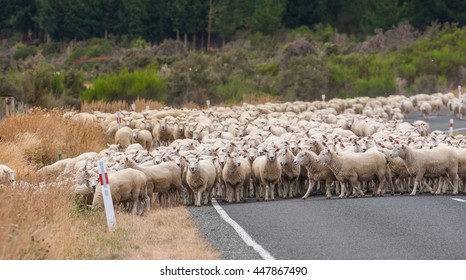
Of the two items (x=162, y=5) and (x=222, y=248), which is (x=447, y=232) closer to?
(x=222, y=248)

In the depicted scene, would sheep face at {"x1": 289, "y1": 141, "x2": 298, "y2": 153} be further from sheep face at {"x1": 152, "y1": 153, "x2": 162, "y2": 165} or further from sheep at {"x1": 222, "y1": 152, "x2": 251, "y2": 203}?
sheep face at {"x1": 152, "y1": 153, "x2": 162, "y2": 165}

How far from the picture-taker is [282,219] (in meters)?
17.0

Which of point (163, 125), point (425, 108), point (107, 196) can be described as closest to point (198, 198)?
point (107, 196)

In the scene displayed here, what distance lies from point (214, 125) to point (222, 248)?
65.0 ft

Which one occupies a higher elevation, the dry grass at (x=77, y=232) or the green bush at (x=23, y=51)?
the dry grass at (x=77, y=232)

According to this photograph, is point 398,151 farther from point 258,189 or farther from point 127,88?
point 127,88

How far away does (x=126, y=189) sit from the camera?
60.0 ft

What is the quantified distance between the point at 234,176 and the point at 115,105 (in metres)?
26.4

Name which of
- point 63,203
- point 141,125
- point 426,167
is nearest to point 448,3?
point 141,125

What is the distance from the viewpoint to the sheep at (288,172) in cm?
2183

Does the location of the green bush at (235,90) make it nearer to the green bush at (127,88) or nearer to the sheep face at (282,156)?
the green bush at (127,88)

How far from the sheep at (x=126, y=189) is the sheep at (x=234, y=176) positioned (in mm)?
2797

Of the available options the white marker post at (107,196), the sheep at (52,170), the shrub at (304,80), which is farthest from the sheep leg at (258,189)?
the shrub at (304,80)

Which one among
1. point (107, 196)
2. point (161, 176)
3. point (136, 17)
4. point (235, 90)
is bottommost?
point (235, 90)
